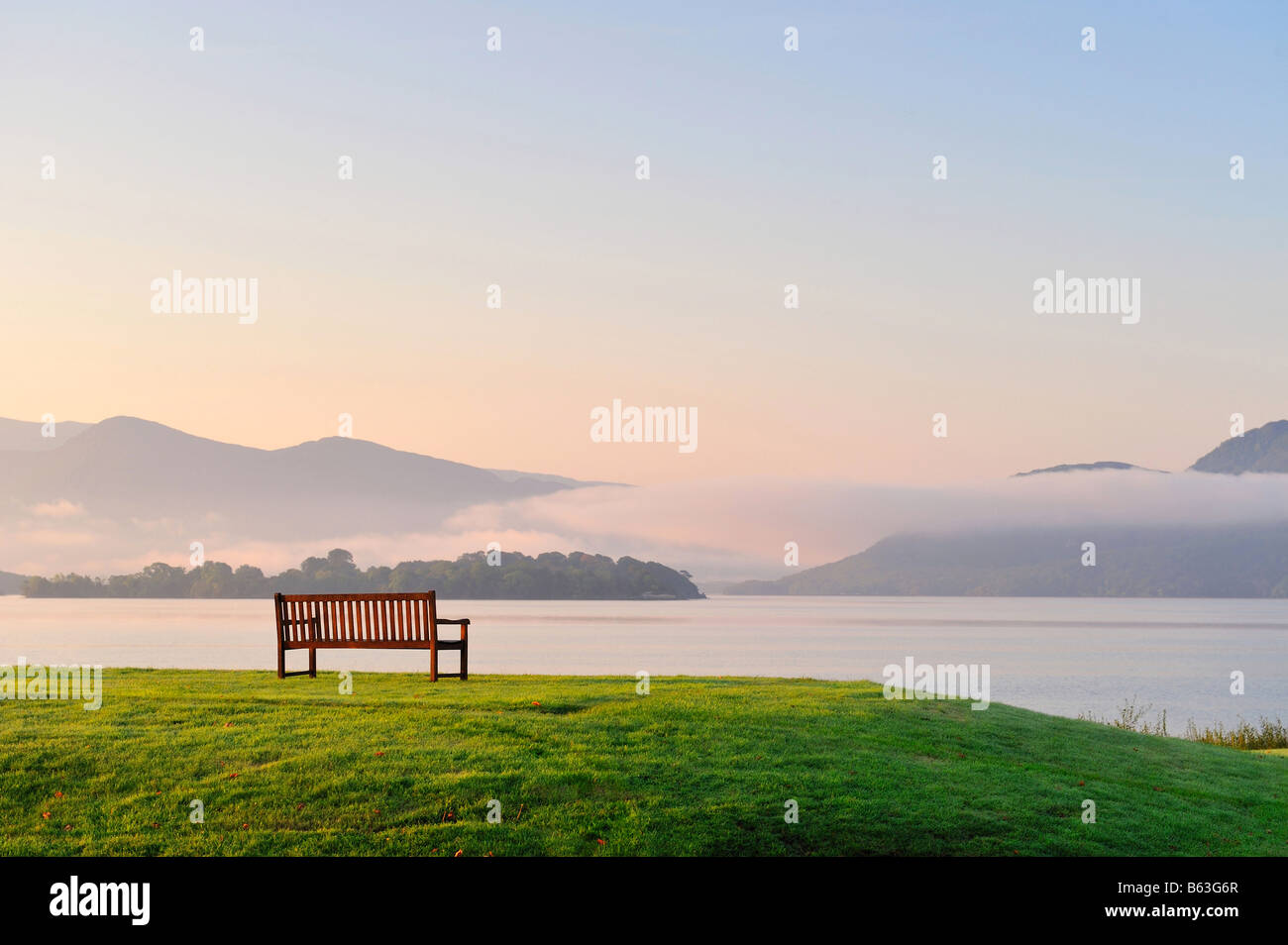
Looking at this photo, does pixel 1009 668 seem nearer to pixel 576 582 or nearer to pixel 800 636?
pixel 800 636

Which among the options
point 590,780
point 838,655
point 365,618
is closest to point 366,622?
point 365,618

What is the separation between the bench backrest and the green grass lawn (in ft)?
4.28

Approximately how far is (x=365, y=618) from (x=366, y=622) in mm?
55

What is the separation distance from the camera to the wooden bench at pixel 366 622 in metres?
14.9

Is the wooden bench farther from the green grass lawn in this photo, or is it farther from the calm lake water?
the calm lake water

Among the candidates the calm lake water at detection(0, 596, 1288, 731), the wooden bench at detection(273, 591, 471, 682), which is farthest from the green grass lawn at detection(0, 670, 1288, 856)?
the calm lake water at detection(0, 596, 1288, 731)

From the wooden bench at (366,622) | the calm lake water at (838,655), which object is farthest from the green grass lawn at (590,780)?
the calm lake water at (838,655)

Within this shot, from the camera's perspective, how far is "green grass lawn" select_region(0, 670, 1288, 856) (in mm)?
8555

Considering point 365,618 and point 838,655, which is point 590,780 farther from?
point 838,655

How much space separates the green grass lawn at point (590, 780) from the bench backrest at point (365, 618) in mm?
1304

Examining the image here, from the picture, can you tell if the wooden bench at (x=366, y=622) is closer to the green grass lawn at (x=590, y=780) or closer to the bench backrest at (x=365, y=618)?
the bench backrest at (x=365, y=618)
